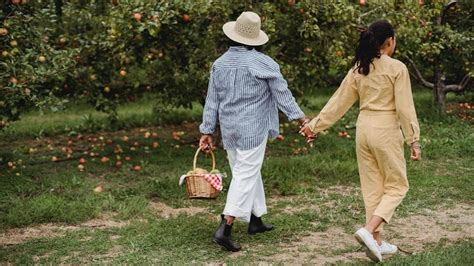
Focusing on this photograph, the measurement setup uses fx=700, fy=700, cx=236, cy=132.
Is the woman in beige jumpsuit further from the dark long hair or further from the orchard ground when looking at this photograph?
the orchard ground

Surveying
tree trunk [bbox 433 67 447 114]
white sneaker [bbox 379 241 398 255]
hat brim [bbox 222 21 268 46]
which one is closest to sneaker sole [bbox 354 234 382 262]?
white sneaker [bbox 379 241 398 255]

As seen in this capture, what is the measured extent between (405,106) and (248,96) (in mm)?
1143

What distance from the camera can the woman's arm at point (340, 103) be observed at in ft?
16.1

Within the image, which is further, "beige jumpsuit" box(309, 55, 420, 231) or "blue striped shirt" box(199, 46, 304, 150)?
"blue striped shirt" box(199, 46, 304, 150)

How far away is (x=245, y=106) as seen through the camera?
514 centimetres

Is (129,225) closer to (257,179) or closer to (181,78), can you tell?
(257,179)

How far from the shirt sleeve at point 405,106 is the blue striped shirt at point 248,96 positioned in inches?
30.0

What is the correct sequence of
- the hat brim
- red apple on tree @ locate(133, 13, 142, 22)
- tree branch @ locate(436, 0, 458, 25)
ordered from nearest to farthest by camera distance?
the hat brim
red apple on tree @ locate(133, 13, 142, 22)
tree branch @ locate(436, 0, 458, 25)

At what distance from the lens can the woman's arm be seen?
4.91 m

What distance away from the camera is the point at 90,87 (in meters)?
8.82

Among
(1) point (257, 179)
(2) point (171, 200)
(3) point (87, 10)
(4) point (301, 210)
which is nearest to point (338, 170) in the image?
(4) point (301, 210)

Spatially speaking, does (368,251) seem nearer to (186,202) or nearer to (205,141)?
(205,141)

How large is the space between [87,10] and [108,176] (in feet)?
7.99

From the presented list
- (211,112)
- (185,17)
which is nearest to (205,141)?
(211,112)
